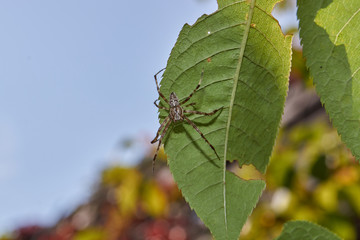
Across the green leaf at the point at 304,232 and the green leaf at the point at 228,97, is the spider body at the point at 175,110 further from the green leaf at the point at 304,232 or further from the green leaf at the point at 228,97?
the green leaf at the point at 304,232

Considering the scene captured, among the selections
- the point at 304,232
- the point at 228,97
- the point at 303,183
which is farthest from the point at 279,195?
the point at 228,97

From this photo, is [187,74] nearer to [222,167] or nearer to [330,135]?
[222,167]

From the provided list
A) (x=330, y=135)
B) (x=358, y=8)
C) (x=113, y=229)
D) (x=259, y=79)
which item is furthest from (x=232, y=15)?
(x=113, y=229)

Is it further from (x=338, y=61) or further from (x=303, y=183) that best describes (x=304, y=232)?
(x=303, y=183)

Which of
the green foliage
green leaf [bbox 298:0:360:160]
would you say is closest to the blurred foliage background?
the green foliage

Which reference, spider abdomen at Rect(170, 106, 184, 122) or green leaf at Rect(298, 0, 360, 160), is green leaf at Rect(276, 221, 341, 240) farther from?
spider abdomen at Rect(170, 106, 184, 122)
